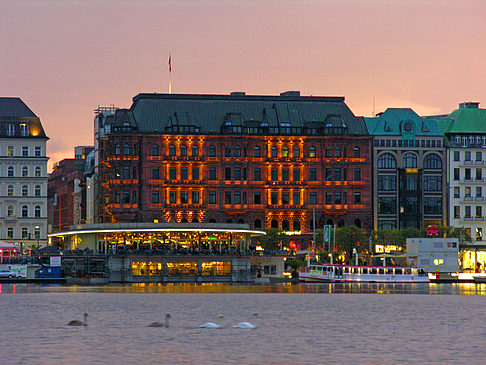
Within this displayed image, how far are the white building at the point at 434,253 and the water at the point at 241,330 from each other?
192ft

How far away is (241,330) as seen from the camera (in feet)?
273

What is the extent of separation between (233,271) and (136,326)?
100842mm

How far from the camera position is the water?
67125mm

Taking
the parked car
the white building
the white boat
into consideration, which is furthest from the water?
the white building

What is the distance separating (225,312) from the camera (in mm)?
101938

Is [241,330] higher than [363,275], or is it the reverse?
[363,275]

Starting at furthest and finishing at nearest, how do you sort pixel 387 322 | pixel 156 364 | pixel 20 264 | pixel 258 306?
pixel 20 264
pixel 258 306
pixel 387 322
pixel 156 364

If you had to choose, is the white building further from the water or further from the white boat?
the water

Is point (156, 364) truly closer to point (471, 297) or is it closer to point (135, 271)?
point (471, 297)

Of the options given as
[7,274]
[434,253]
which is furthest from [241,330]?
[434,253]

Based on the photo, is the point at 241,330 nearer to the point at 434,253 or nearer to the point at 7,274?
the point at 7,274

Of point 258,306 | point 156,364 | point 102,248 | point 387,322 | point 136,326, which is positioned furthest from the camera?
point 102,248

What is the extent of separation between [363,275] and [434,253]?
17.8m

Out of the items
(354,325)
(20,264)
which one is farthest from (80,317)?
(20,264)
